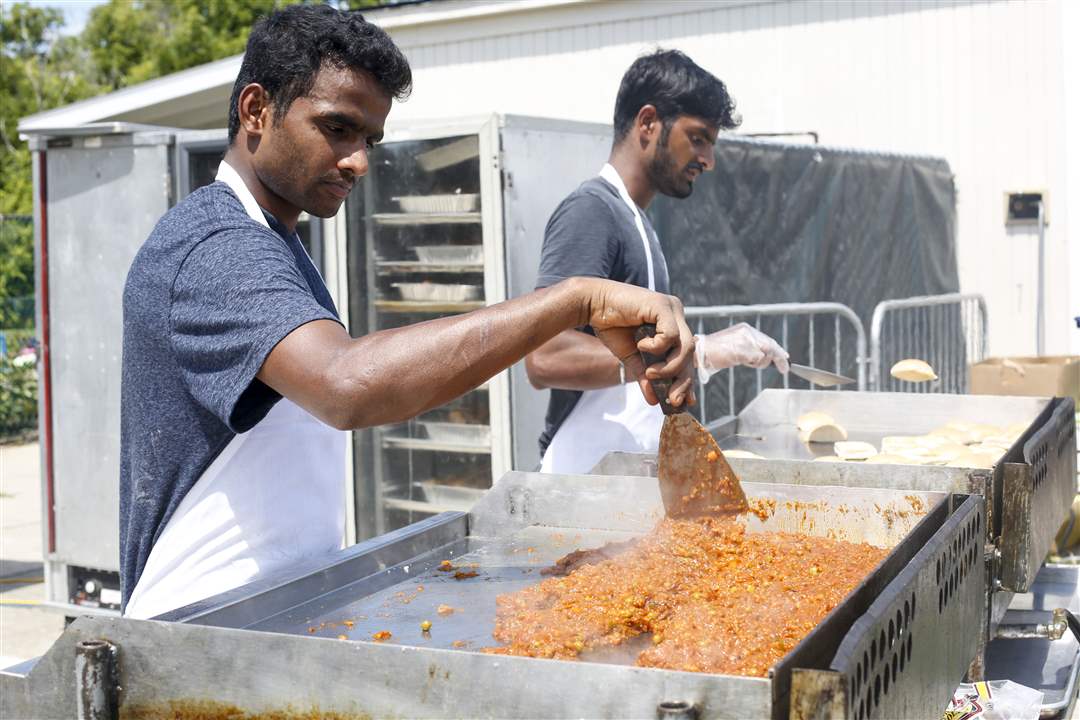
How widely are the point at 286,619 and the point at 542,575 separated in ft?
1.84

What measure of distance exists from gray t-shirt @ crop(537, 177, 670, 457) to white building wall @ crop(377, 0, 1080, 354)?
23.0 feet

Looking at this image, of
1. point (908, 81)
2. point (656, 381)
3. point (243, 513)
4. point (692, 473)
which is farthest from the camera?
point (908, 81)

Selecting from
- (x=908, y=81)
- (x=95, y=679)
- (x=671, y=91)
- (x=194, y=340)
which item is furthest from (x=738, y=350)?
(x=908, y=81)

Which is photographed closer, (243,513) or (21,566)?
(243,513)

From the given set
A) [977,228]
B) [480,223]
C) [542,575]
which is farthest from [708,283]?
[542,575]

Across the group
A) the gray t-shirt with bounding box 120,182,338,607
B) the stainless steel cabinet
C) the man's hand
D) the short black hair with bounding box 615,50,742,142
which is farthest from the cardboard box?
the gray t-shirt with bounding box 120,182,338,607

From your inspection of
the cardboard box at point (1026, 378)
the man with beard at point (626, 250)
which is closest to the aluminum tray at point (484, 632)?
the man with beard at point (626, 250)

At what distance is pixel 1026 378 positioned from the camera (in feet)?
21.5

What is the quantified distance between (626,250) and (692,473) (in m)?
1.10

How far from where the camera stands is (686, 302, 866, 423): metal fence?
628 centimetres

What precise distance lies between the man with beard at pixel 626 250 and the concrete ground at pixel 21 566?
1670 millimetres

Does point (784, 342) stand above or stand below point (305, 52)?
below

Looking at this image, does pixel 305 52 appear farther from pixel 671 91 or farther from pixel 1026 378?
pixel 1026 378

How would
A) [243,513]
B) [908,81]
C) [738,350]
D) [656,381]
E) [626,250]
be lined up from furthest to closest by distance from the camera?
[908,81], [626,250], [738,350], [656,381], [243,513]
